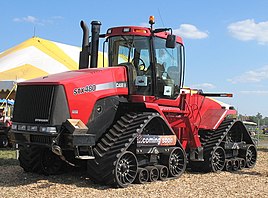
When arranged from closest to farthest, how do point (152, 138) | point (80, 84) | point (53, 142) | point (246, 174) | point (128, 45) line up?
point (53, 142) → point (80, 84) → point (152, 138) → point (128, 45) → point (246, 174)

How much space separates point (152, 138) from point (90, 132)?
4.50 ft

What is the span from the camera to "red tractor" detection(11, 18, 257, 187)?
7934 millimetres

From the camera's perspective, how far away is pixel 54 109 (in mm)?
7820

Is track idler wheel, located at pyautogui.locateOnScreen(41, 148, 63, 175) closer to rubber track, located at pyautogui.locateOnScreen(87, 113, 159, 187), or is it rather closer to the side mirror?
rubber track, located at pyautogui.locateOnScreen(87, 113, 159, 187)

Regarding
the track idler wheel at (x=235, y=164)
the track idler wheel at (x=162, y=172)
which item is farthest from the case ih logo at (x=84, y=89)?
the track idler wheel at (x=235, y=164)

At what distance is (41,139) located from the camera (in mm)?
7891

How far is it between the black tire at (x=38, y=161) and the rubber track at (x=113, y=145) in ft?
5.94

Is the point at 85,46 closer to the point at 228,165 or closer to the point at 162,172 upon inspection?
the point at 162,172

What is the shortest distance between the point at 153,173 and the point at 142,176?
37 cm

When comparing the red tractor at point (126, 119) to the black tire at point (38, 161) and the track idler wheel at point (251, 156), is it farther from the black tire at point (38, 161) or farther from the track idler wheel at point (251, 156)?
the track idler wheel at point (251, 156)

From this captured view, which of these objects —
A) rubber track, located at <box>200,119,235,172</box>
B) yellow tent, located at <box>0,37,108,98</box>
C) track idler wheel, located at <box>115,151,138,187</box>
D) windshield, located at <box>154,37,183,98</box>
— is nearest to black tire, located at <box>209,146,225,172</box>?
rubber track, located at <box>200,119,235,172</box>

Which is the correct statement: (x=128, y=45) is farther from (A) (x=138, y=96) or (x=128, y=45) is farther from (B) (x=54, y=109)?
(B) (x=54, y=109)

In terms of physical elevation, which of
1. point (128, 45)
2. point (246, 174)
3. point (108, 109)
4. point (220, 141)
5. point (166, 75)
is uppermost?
point (128, 45)

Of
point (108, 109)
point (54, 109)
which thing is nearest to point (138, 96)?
point (108, 109)
